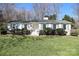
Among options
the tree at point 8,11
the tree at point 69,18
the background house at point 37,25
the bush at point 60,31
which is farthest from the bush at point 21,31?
the tree at point 69,18

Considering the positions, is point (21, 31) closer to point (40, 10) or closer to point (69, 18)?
point (40, 10)

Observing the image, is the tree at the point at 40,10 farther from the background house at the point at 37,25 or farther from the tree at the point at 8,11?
the tree at the point at 8,11

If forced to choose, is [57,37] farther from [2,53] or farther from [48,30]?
[2,53]

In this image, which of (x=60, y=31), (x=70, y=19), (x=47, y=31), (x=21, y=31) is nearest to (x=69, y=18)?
(x=70, y=19)

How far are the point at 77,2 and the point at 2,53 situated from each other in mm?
996

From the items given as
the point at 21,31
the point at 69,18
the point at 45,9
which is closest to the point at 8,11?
the point at 21,31

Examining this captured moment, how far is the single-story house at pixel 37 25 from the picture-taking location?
7.96ft

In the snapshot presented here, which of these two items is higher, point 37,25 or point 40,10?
point 40,10

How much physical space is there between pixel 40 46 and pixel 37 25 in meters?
0.23

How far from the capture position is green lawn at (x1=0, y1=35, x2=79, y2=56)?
2.44 m

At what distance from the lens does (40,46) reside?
96.3 inches

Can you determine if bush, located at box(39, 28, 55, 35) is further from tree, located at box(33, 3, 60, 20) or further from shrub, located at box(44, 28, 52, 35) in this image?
tree, located at box(33, 3, 60, 20)

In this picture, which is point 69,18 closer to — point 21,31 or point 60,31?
point 60,31

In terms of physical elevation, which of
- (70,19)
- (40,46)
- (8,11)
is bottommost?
(40,46)
